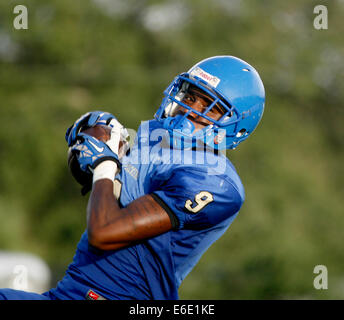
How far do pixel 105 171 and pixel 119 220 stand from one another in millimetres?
288

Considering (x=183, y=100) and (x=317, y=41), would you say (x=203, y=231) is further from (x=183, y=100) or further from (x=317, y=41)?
(x=317, y=41)

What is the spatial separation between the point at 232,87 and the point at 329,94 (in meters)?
15.2

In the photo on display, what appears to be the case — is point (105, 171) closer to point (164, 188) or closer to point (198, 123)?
point (164, 188)

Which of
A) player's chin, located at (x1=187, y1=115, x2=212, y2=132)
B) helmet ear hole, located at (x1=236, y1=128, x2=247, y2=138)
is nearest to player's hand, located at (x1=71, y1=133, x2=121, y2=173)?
player's chin, located at (x1=187, y1=115, x2=212, y2=132)

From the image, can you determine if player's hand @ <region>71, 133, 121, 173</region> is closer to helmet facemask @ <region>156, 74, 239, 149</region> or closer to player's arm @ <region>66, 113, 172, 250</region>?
player's arm @ <region>66, 113, 172, 250</region>

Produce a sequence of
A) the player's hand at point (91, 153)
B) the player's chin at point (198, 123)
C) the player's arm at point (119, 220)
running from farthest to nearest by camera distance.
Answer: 1. the player's chin at point (198, 123)
2. the player's hand at point (91, 153)
3. the player's arm at point (119, 220)

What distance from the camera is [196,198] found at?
2658 mm

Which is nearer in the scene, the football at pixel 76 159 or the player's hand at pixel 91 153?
the player's hand at pixel 91 153

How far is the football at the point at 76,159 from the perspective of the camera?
9.51ft

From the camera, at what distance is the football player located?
262cm

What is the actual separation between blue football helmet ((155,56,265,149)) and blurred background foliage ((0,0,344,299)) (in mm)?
6634

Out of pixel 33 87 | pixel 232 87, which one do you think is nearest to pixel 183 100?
pixel 232 87

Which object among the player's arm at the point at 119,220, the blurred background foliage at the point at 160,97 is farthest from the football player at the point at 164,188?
the blurred background foliage at the point at 160,97

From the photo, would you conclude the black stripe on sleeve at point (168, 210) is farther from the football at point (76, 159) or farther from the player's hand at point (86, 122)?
the player's hand at point (86, 122)
